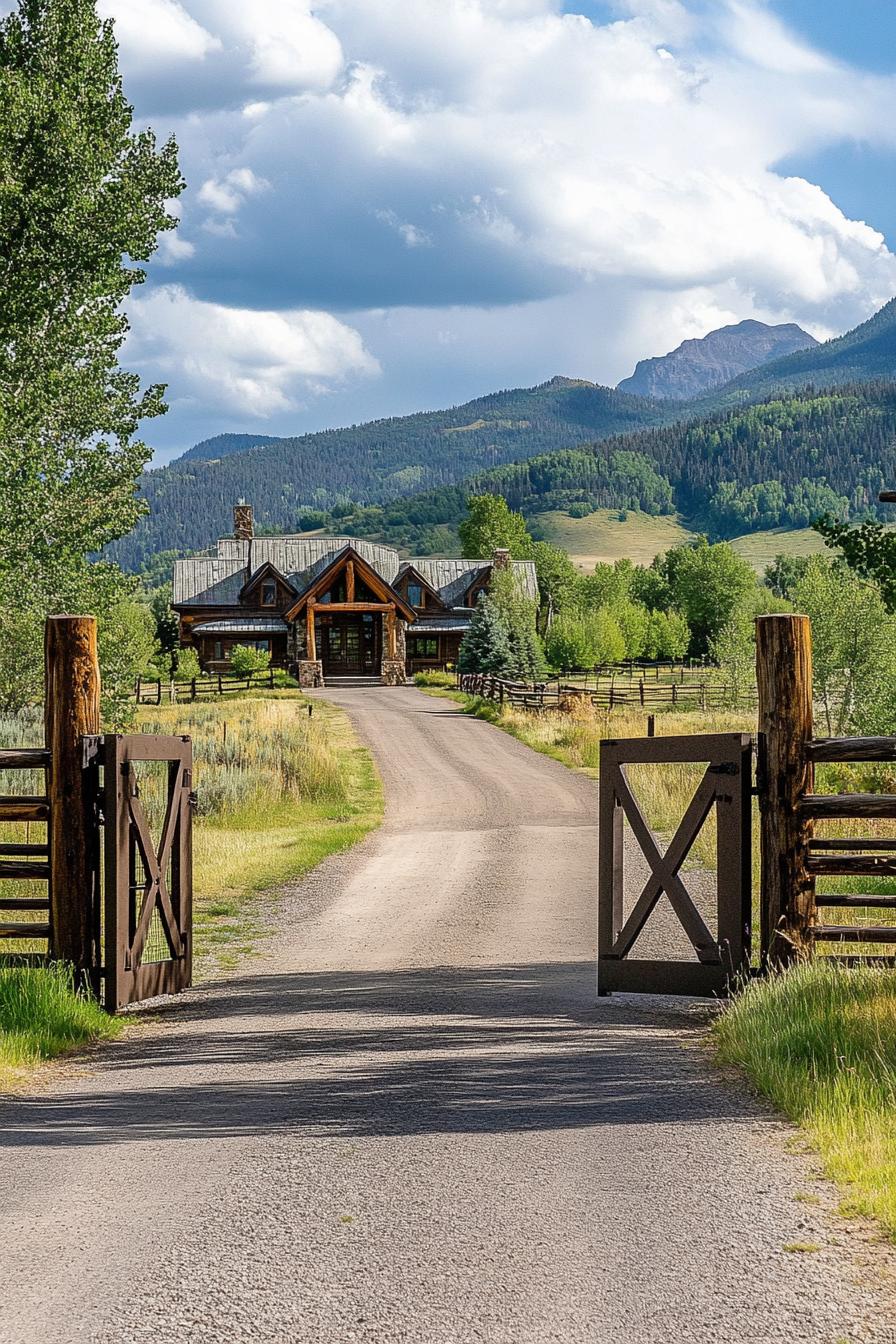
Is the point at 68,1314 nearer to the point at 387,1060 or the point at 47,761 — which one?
the point at 387,1060

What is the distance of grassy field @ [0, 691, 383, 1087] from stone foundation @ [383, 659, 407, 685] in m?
30.2

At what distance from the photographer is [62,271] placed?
2267 cm

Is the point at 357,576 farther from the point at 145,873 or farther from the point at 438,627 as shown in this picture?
the point at 145,873

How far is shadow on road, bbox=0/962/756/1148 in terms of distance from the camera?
22.5 ft

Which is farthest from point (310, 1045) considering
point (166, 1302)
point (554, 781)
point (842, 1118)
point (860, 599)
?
point (860, 599)

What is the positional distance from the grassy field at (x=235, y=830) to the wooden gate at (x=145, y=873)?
623 mm

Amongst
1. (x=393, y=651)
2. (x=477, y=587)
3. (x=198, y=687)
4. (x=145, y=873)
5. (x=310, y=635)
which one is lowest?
(x=145, y=873)

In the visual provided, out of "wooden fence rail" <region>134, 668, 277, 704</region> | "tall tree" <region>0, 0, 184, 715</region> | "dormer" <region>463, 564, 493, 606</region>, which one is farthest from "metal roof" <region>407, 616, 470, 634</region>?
"tall tree" <region>0, 0, 184, 715</region>

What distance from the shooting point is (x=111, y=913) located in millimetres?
10438

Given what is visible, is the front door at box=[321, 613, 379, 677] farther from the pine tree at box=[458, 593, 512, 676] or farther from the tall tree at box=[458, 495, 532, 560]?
the tall tree at box=[458, 495, 532, 560]

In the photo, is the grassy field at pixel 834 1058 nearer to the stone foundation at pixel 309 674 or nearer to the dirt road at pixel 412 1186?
the dirt road at pixel 412 1186

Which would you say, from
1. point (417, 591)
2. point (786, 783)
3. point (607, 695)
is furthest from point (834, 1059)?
point (417, 591)

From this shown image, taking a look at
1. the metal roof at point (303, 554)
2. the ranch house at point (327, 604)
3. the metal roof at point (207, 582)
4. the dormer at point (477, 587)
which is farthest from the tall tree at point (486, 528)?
the metal roof at point (207, 582)

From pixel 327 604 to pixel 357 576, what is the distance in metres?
2.34
